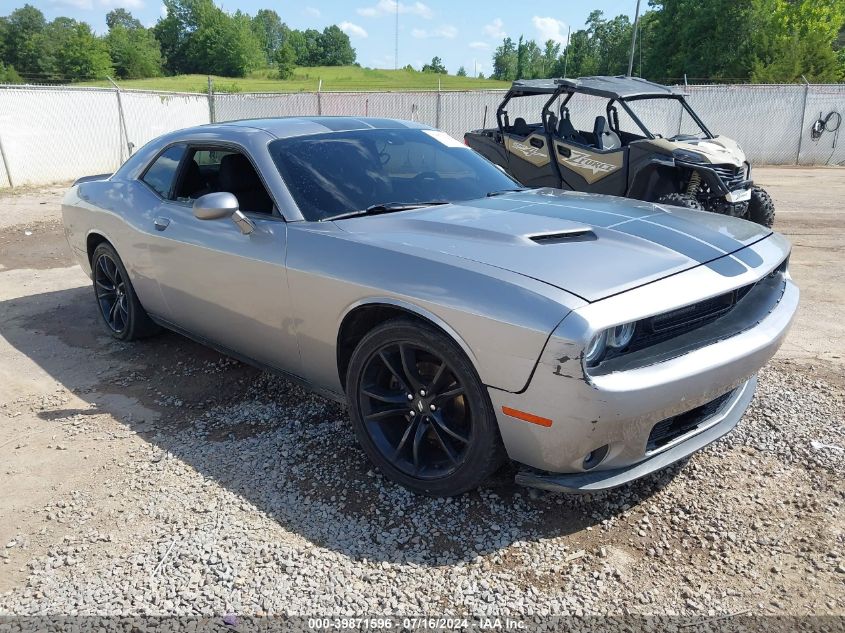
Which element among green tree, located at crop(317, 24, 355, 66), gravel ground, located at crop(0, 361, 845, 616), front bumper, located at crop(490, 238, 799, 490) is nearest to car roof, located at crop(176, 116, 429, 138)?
gravel ground, located at crop(0, 361, 845, 616)

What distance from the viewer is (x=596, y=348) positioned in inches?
91.4

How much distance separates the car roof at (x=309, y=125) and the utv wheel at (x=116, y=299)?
50.3 inches

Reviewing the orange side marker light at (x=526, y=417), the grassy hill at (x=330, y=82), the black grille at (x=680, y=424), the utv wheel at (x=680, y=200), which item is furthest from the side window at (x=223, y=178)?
the grassy hill at (x=330, y=82)

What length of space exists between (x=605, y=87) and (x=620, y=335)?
7.08 meters

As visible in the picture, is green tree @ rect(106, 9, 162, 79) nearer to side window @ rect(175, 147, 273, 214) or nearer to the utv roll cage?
the utv roll cage

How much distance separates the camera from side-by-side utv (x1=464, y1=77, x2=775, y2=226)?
7652mm

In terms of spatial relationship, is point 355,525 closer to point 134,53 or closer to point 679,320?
point 679,320

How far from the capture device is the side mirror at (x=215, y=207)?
3.20 m

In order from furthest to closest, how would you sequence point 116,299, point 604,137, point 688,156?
point 604,137
point 688,156
point 116,299

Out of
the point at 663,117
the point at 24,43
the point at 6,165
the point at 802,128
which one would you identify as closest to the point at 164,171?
the point at 6,165

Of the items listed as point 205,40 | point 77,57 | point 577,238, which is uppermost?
point 205,40

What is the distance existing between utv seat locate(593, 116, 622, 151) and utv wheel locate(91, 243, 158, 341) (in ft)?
19.9

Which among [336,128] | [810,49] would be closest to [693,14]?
[810,49]

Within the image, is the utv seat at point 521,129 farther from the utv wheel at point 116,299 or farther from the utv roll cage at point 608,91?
the utv wheel at point 116,299
